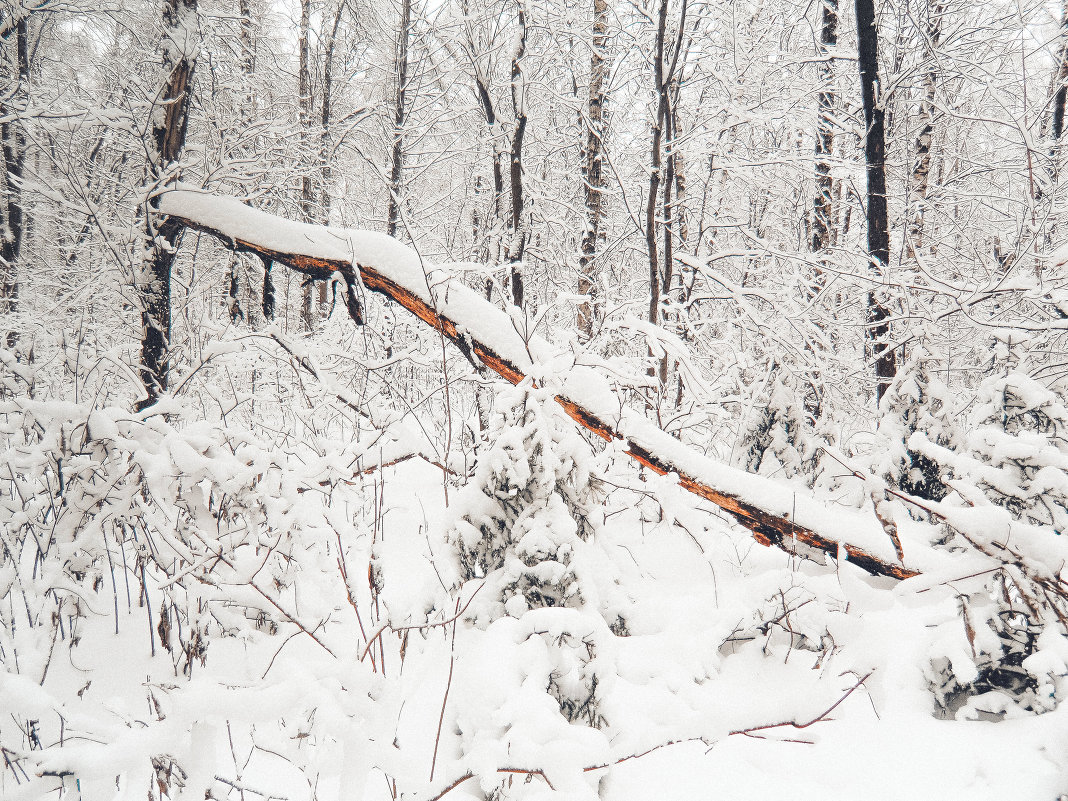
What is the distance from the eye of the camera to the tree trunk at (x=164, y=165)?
416 centimetres

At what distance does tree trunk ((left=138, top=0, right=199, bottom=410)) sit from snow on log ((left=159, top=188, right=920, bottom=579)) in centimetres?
29

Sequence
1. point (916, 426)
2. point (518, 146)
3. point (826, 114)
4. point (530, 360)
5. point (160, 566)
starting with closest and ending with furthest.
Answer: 1. point (160, 566)
2. point (530, 360)
3. point (916, 426)
4. point (826, 114)
5. point (518, 146)

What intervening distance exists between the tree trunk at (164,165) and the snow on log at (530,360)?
29cm

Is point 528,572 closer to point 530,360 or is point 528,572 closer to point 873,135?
point 530,360

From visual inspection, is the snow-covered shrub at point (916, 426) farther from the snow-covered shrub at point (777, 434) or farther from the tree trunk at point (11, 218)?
the tree trunk at point (11, 218)

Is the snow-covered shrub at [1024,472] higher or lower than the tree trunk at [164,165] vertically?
lower

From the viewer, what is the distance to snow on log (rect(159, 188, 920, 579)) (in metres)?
2.79

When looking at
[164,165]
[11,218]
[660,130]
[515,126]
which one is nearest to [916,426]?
[660,130]

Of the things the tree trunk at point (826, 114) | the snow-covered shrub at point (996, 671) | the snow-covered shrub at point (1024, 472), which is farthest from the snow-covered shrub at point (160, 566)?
the tree trunk at point (826, 114)

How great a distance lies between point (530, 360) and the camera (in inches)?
125

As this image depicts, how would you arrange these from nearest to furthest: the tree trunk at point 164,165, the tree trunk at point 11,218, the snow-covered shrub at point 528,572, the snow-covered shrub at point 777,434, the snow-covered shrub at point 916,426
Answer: the snow-covered shrub at point 528,572 < the snow-covered shrub at point 916,426 < the tree trunk at point 164,165 < the snow-covered shrub at point 777,434 < the tree trunk at point 11,218

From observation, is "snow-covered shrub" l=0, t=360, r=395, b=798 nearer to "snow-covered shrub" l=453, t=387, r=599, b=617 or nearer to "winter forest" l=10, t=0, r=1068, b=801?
"winter forest" l=10, t=0, r=1068, b=801

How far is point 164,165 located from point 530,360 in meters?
3.64

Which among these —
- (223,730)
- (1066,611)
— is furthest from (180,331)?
(1066,611)
